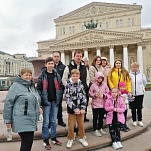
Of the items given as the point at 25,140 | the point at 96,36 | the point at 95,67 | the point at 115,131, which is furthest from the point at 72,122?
the point at 96,36

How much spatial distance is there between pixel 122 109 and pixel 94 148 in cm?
98

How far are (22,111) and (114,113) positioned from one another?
6.85 ft

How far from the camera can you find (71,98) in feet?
12.3

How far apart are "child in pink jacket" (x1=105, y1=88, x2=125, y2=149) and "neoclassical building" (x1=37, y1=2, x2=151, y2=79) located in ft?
115

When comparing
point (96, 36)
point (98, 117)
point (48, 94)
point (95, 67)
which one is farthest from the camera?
point (96, 36)

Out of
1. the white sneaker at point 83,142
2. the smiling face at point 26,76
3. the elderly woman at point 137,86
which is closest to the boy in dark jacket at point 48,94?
the white sneaker at point 83,142

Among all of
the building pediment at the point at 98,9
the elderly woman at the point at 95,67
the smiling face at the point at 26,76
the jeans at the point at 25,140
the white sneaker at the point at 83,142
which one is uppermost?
the building pediment at the point at 98,9

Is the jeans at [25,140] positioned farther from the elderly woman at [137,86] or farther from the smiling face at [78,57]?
the elderly woman at [137,86]

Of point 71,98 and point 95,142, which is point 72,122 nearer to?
point 71,98

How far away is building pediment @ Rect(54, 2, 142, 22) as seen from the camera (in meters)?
44.0

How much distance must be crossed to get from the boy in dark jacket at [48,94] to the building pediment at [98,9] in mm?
43948

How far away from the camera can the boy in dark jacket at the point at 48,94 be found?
3.67 m

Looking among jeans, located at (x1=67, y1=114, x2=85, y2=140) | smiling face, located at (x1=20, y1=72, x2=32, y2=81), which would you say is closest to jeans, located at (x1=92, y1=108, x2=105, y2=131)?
jeans, located at (x1=67, y1=114, x2=85, y2=140)

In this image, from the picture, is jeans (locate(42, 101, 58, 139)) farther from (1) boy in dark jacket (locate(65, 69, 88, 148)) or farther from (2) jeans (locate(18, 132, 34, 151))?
(2) jeans (locate(18, 132, 34, 151))
